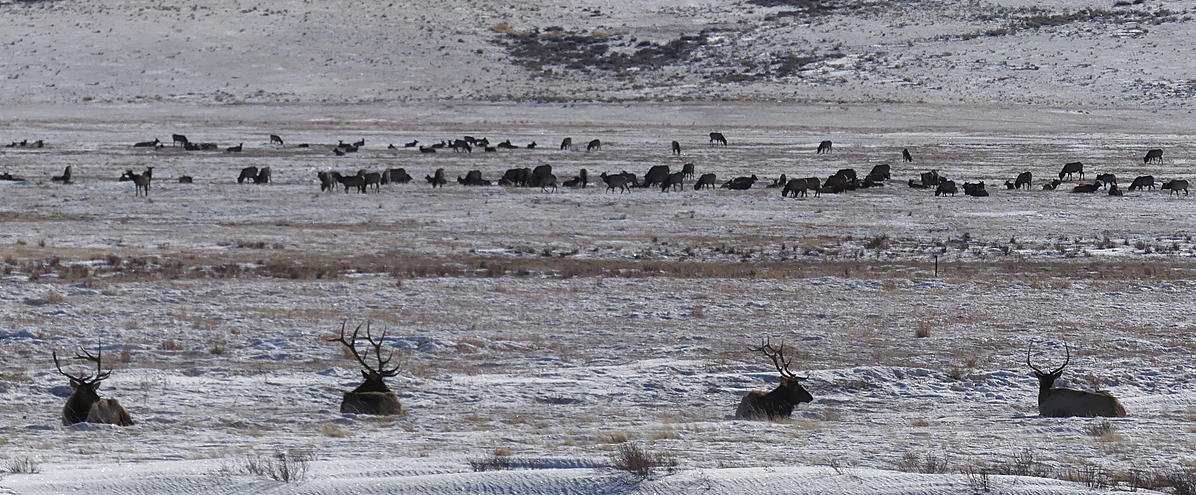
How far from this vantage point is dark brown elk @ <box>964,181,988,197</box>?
34.0m

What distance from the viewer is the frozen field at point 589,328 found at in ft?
26.5

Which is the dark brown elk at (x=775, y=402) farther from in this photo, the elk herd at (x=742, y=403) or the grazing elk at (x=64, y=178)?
the grazing elk at (x=64, y=178)

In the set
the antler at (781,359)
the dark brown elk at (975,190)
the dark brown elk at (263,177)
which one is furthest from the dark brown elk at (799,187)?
the antler at (781,359)

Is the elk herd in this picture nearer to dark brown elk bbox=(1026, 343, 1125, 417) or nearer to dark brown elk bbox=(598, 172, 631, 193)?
dark brown elk bbox=(1026, 343, 1125, 417)

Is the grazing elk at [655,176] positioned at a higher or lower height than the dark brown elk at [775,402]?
higher

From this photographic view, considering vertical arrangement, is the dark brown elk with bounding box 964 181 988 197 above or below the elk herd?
above

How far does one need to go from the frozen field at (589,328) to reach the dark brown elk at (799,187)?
1.08 metres

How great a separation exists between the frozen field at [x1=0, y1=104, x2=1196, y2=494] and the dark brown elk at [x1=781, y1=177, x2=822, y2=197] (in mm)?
1076

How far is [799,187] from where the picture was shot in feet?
112

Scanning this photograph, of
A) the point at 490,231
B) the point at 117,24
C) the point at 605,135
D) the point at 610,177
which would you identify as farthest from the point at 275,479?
the point at 117,24

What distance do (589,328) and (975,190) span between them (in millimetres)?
21012

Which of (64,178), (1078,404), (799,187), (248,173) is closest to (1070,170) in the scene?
(799,187)

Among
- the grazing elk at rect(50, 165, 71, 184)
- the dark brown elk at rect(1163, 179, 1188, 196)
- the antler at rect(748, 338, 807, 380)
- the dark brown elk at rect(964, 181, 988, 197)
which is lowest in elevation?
the grazing elk at rect(50, 165, 71, 184)

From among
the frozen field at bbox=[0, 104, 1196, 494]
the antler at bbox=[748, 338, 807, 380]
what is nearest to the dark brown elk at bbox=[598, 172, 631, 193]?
the frozen field at bbox=[0, 104, 1196, 494]
